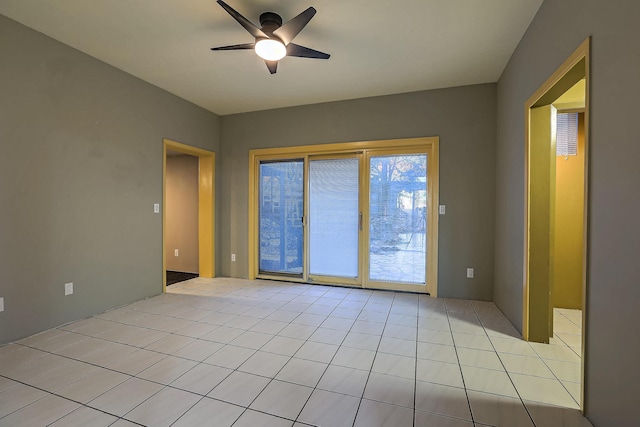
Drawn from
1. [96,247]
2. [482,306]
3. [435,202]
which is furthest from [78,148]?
[482,306]

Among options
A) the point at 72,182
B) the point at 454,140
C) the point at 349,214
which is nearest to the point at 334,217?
the point at 349,214

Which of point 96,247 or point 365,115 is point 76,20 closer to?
point 96,247

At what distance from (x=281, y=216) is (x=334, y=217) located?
0.91 meters

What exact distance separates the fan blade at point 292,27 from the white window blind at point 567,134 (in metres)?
3.03

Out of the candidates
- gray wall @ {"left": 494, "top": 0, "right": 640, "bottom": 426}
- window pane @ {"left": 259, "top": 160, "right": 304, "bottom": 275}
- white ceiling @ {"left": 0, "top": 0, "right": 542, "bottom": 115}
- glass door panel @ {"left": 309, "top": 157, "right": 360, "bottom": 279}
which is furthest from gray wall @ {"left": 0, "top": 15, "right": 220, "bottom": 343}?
gray wall @ {"left": 494, "top": 0, "right": 640, "bottom": 426}

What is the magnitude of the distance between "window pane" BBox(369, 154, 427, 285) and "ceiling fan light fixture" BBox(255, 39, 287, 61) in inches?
82.1

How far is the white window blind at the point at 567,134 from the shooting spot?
3176 millimetres

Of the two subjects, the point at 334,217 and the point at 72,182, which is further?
the point at 334,217

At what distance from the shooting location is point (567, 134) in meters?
3.24

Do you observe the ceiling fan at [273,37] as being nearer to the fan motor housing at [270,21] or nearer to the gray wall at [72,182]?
the fan motor housing at [270,21]

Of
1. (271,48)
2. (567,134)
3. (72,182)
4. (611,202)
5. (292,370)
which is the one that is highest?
(271,48)

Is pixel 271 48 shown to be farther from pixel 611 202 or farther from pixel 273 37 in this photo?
pixel 611 202

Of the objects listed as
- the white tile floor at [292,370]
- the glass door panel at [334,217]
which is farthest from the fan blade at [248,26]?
the white tile floor at [292,370]

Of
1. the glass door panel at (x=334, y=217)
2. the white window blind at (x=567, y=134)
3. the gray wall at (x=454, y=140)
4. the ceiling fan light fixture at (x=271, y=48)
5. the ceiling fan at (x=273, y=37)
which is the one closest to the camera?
the ceiling fan at (x=273, y=37)
